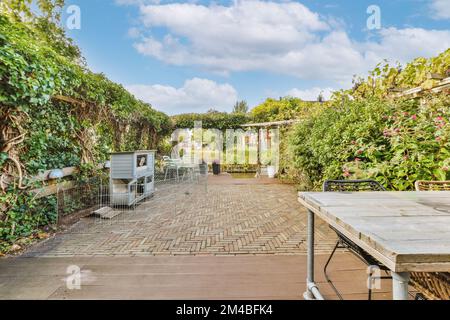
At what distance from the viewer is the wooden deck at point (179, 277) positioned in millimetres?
2203

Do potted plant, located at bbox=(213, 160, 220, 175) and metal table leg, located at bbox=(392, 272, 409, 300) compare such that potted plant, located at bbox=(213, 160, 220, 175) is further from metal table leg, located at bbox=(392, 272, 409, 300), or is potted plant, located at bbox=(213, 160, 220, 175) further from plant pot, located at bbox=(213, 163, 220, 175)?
metal table leg, located at bbox=(392, 272, 409, 300)

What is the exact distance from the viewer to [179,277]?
8.25ft

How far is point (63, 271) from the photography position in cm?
262

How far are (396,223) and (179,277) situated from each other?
1983mm

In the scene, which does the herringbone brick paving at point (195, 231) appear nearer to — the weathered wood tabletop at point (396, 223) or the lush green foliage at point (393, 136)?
the lush green foliage at point (393, 136)

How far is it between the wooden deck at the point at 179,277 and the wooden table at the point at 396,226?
45 cm

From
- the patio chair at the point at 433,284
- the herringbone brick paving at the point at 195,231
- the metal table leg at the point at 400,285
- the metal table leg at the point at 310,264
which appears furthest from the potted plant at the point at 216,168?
the metal table leg at the point at 400,285

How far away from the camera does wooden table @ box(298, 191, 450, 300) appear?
2.98 ft

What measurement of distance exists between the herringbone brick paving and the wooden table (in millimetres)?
1430

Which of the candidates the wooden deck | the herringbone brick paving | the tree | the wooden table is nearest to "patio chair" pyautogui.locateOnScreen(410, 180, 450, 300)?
the wooden table

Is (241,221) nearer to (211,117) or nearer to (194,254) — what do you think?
(194,254)

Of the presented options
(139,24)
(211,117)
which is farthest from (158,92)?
(139,24)

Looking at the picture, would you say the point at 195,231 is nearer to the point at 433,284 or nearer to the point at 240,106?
the point at 433,284

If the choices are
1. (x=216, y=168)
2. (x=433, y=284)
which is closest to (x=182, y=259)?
(x=433, y=284)
